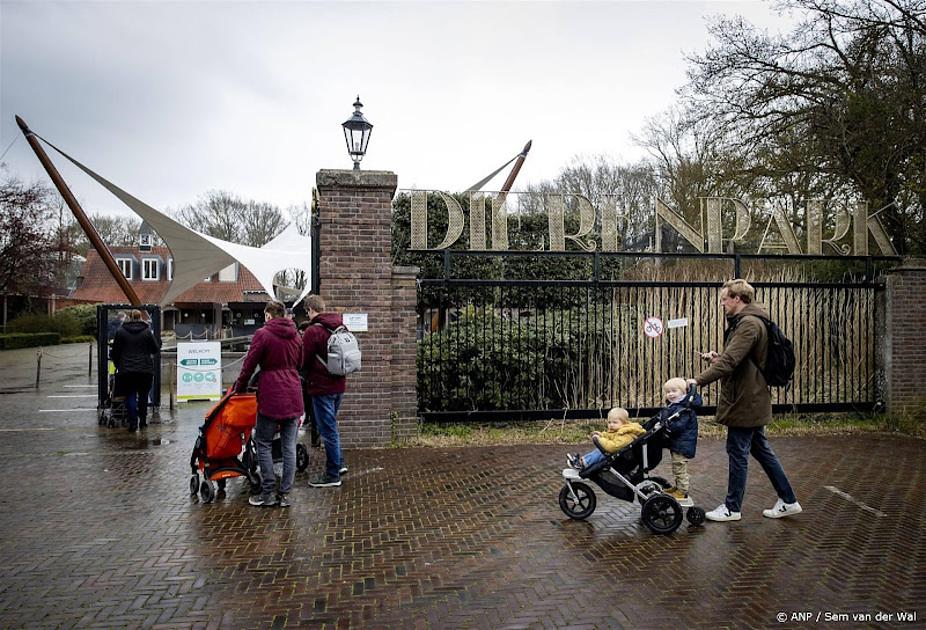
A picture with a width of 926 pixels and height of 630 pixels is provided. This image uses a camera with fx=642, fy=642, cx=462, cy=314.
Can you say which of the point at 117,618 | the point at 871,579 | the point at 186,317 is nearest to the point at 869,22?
the point at 871,579

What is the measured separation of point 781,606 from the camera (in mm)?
3740

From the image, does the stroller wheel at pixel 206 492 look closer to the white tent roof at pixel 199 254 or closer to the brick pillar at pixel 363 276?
the brick pillar at pixel 363 276

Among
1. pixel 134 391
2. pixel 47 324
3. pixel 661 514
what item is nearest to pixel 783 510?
pixel 661 514

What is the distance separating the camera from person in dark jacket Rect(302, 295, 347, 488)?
614 centimetres

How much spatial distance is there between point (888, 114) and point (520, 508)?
30.8 ft

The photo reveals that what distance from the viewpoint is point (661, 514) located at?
496 cm

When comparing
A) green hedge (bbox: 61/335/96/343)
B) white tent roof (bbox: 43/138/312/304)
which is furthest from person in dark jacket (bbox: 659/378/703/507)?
green hedge (bbox: 61/335/96/343)

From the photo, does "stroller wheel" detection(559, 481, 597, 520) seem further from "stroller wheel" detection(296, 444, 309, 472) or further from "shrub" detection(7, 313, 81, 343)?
"shrub" detection(7, 313, 81, 343)

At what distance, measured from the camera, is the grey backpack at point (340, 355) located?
6043 mm

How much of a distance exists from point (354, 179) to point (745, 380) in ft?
16.8

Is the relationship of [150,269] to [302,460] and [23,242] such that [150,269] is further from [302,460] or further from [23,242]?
[302,460]

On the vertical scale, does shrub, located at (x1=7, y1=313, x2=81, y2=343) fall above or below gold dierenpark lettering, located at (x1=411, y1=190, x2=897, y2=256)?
below

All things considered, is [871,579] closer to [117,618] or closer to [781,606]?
[781,606]

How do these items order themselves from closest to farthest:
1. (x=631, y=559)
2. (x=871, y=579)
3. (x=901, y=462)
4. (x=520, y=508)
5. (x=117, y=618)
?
(x=117, y=618) → (x=871, y=579) → (x=631, y=559) → (x=520, y=508) → (x=901, y=462)
